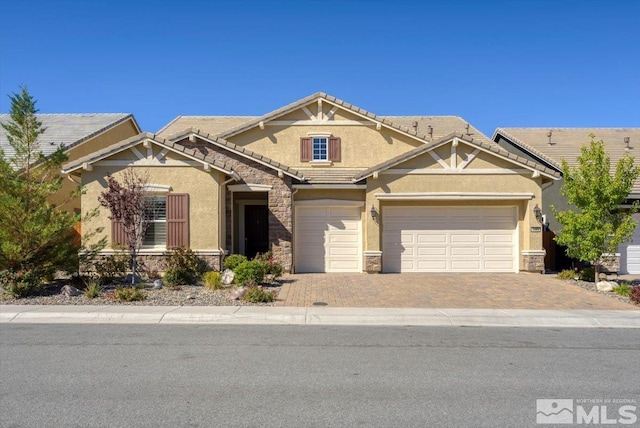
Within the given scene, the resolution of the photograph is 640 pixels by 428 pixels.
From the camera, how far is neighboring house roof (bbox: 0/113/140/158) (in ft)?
65.3

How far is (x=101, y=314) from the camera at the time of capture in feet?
30.3

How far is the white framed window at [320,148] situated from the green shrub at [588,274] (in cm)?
993

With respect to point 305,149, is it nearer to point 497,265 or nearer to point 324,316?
point 497,265

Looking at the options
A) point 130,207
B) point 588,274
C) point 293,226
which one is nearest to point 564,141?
point 588,274

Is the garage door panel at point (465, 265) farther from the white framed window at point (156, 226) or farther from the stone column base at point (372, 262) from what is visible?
the white framed window at point (156, 226)

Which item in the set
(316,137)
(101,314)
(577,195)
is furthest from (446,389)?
(316,137)

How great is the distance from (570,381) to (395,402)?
2412 mm

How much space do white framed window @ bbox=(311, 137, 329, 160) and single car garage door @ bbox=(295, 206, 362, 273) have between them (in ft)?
10.4

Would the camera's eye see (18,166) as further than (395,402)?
Yes

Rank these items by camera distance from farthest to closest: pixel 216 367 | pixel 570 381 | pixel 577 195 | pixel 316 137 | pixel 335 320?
pixel 316 137, pixel 577 195, pixel 335 320, pixel 216 367, pixel 570 381

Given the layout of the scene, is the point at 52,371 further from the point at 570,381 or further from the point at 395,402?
the point at 570,381

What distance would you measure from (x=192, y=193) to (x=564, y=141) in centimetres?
1743

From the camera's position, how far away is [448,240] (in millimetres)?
15945

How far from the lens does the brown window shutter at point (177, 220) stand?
14031 mm
